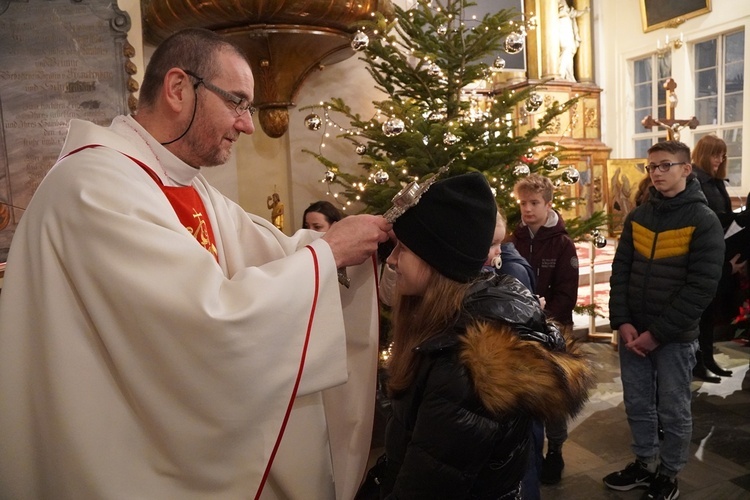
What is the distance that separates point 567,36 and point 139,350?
12.2 meters

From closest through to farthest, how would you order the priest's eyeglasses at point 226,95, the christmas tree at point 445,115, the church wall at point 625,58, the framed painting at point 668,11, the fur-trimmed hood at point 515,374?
the fur-trimmed hood at point 515,374, the priest's eyeglasses at point 226,95, the christmas tree at point 445,115, the framed painting at point 668,11, the church wall at point 625,58

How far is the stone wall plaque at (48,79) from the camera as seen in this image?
142 inches

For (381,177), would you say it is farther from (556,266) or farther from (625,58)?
(625,58)

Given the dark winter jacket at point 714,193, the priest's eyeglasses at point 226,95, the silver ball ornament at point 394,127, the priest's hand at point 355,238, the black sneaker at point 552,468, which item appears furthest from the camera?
the dark winter jacket at point 714,193

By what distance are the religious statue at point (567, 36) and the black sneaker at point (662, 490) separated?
10130 millimetres

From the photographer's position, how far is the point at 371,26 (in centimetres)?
376

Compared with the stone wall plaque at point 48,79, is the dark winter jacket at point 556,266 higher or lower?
lower

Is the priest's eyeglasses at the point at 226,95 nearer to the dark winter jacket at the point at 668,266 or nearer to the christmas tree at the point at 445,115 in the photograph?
the christmas tree at the point at 445,115

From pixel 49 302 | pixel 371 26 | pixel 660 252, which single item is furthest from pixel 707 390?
pixel 49 302

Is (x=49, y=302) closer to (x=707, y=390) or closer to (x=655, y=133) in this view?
(x=707, y=390)

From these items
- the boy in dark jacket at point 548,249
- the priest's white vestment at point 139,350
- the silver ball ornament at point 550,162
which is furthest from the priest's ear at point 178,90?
the silver ball ornament at point 550,162

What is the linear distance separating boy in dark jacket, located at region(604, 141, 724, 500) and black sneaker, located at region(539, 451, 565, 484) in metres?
0.26

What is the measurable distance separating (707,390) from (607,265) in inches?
180

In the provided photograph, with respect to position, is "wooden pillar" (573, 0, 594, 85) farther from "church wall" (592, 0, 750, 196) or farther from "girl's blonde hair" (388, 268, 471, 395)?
"girl's blonde hair" (388, 268, 471, 395)
